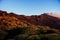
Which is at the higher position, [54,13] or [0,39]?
[54,13]

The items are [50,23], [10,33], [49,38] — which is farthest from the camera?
[50,23]

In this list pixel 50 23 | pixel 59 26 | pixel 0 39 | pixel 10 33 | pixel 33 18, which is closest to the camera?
pixel 0 39

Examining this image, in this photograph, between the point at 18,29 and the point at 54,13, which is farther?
the point at 54,13

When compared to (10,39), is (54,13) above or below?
above

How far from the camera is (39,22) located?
120 ft

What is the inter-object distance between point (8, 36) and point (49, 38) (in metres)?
→ 5.49

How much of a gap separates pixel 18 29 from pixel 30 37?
176 inches

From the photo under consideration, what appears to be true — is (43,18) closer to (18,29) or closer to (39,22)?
(39,22)

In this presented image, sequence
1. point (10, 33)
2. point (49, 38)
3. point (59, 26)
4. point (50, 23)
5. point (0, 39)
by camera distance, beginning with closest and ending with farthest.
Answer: point (49, 38)
point (0, 39)
point (10, 33)
point (59, 26)
point (50, 23)

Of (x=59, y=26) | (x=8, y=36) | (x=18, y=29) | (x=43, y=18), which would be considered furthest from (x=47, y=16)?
(x=8, y=36)

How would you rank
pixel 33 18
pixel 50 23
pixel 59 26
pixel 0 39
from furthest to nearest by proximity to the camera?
pixel 33 18
pixel 50 23
pixel 59 26
pixel 0 39

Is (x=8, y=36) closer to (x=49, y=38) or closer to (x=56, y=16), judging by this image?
(x=49, y=38)

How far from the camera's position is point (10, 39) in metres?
21.8

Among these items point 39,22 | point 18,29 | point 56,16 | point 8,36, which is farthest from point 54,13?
point 8,36
